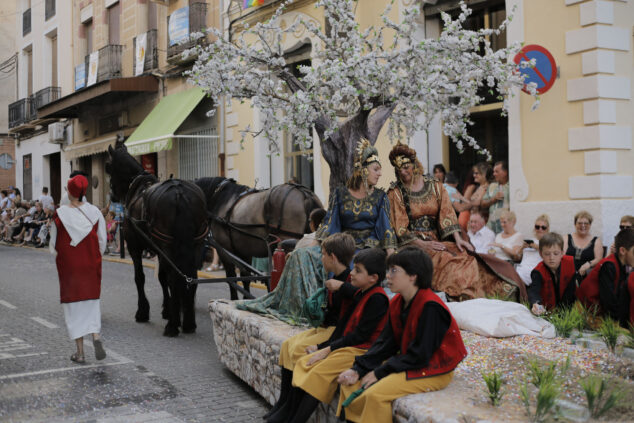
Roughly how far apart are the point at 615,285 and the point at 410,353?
8.02 ft

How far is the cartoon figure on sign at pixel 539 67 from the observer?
9.60 m

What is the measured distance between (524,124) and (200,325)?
18.0 ft

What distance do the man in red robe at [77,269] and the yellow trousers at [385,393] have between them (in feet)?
11.7

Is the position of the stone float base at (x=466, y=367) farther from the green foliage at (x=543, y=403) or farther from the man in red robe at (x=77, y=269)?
the man in red robe at (x=77, y=269)

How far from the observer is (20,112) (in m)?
33.1

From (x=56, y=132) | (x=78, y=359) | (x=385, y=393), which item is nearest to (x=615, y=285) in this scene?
(x=385, y=393)

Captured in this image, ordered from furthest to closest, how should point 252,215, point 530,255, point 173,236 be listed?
point 252,215, point 530,255, point 173,236

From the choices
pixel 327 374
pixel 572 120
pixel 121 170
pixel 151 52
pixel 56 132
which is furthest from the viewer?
pixel 56 132

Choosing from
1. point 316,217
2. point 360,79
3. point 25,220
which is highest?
point 360,79

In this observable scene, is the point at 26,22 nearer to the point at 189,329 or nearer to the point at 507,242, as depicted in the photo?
the point at 189,329

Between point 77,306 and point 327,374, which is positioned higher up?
point 77,306

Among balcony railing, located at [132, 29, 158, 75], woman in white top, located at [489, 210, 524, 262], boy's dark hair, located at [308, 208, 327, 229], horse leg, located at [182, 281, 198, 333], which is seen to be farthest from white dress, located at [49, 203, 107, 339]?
balcony railing, located at [132, 29, 158, 75]

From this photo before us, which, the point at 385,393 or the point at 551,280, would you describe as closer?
the point at 385,393

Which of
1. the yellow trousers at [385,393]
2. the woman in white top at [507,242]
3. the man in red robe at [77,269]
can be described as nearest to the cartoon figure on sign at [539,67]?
the woman in white top at [507,242]
